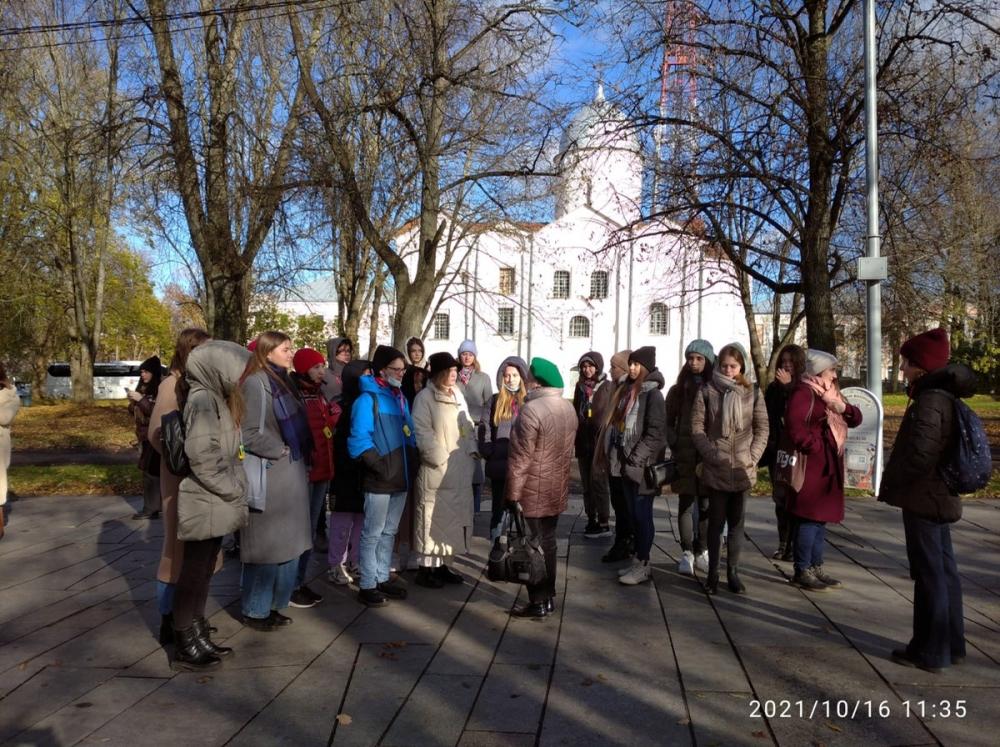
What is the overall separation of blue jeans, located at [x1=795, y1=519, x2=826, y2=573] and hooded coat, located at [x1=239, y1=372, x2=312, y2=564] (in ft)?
12.3

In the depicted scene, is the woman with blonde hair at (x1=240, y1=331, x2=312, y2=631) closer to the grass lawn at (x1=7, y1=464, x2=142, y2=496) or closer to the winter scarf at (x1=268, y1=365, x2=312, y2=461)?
the winter scarf at (x1=268, y1=365, x2=312, y2=461)

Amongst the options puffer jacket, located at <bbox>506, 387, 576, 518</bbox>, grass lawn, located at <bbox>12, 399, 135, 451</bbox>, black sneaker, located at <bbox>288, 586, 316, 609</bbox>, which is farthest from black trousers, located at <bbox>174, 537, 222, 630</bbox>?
grass lawn, located at <bbox>12, 399, 135, 451</bbox>

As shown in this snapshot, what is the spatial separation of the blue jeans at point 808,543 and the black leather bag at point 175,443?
451 cm

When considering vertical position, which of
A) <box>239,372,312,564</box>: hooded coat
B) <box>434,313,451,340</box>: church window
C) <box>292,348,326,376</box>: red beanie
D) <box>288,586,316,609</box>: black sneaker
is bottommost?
<box>288,586,316,609</box>: black sneaker

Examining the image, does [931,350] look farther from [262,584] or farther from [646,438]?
[262,584]

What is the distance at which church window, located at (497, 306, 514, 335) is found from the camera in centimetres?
6147

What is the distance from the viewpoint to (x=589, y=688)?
4.50 meters

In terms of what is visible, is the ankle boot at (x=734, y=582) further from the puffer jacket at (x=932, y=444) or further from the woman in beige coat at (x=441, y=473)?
the woman in beige coat at (x=441, y=473)

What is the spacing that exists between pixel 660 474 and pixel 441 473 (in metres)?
1.70

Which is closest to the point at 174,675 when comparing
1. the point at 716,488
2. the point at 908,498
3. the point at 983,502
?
the point at 716,488

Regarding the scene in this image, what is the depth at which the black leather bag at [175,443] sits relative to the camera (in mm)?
4707

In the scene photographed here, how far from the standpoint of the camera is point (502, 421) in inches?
301

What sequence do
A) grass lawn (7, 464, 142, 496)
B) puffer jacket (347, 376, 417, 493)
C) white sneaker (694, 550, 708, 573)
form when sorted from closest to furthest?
puffer jacket (347, 376, 417, 493)
white sneaker (694, 550, 708, 573)
grass lawn (7, 464, 142, 496)

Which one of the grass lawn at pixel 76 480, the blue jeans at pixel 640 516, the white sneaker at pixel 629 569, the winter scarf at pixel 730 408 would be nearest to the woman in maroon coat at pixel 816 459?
the winter scarf at pixel 730 408
